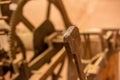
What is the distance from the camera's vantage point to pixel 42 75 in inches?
50.9

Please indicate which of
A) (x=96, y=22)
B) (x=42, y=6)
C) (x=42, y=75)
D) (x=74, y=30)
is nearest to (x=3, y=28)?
(x=42, y=75)

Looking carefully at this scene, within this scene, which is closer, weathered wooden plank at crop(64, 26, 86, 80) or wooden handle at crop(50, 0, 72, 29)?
weathered wooden plank at crop(64, 26, 86, 80)

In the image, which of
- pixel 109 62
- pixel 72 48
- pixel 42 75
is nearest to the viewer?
pixel 72 48

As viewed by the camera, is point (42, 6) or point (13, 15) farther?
point (42, 6)

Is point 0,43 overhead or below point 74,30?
below

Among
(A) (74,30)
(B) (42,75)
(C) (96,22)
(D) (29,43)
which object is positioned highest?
(A) (74,30)

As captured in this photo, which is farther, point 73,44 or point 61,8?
point 61,8

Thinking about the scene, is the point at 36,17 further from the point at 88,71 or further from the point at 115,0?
the point at 88,71

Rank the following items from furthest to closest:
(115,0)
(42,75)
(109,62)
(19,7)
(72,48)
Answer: (115,0) → (109,62) → (19,7) → (42,75) → (72,48)

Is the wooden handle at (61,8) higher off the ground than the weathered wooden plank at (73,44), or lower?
lower

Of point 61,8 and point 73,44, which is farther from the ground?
point 73,44

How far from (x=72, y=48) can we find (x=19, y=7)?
25.0 inches

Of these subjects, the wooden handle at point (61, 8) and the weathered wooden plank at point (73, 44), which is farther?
the wooden handle at point (61, 8)

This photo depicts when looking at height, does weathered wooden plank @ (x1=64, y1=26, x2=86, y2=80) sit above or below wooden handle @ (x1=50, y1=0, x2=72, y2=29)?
above
